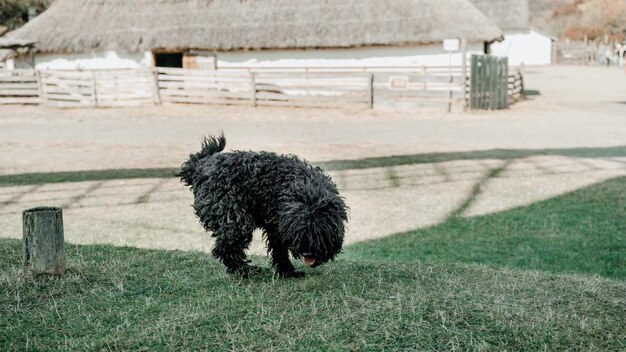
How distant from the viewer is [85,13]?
29984mm

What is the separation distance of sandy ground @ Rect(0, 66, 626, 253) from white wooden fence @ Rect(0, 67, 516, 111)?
3.61 feet

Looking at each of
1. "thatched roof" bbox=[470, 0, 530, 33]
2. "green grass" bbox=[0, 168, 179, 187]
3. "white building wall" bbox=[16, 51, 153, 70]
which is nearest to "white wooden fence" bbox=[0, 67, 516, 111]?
"white building wall" bbox=[16, 51, 153, 70]

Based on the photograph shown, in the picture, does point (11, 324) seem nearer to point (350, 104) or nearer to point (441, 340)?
point (441, 340)

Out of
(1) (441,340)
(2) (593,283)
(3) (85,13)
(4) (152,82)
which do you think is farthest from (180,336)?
(3) (85,13)

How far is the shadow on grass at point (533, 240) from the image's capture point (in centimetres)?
689

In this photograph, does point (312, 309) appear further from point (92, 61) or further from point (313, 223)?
point (92, 61)

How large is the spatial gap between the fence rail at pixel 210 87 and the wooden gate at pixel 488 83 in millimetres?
1339

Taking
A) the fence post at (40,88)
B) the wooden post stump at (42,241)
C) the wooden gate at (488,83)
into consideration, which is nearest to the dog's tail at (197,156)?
the wooden post stump at (42,241)

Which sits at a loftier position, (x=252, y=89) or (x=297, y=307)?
(x=252, y=89)

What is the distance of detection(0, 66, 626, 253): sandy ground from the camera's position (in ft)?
28.3

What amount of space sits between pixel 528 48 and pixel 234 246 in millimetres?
59441

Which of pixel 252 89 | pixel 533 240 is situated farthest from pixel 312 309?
pixel 252 89

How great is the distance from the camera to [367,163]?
39.6 feet

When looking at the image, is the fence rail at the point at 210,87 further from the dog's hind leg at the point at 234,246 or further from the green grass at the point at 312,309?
the dog's hind leg at the point at 234,246
